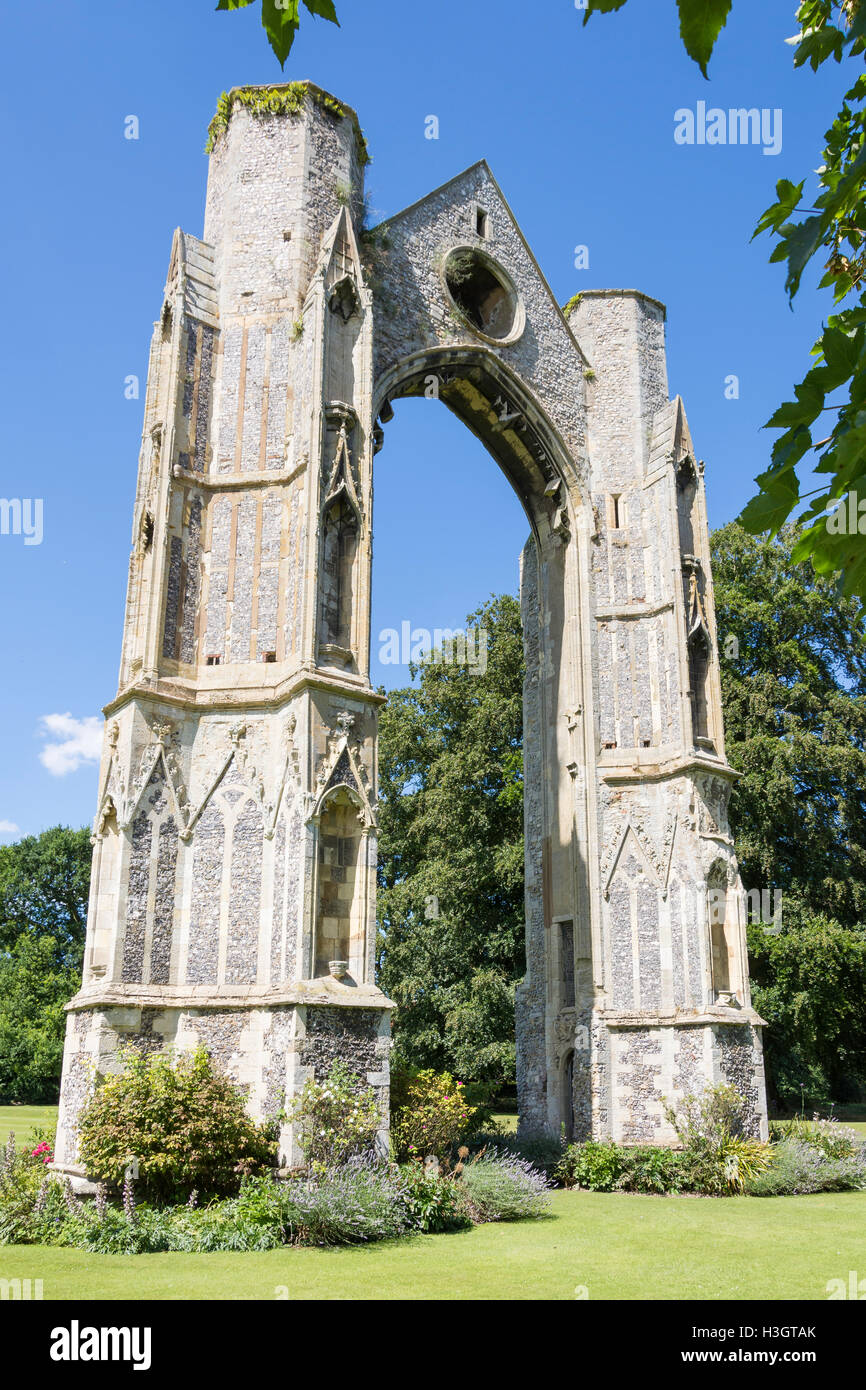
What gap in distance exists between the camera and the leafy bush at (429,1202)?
35.8 feet

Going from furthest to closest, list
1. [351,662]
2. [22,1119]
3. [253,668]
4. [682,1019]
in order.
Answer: [22,1119]
[682,1019]
[253,668]
[351,662]

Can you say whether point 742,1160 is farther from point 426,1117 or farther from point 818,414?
point 818,414

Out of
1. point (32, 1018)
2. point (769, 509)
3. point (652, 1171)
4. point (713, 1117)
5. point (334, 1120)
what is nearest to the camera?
point (769, 509)

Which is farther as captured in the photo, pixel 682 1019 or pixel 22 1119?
pixel 22 1119

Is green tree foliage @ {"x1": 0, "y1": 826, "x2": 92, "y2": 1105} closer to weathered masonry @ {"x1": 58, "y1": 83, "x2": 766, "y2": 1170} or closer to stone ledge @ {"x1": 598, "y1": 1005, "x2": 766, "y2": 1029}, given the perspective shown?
weathered masonry @ {"x1": 58, "y1": 83, "x2": 766, "y2": 1170}

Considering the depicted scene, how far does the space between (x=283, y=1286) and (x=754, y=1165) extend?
30.6 feet

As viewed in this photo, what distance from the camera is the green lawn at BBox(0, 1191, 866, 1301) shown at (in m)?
7.88

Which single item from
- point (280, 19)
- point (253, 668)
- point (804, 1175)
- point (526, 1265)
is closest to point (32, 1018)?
point (253, 668)

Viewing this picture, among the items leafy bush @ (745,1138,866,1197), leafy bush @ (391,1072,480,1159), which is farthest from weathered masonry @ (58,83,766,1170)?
leafy bush @ (391,1072,480,1159)

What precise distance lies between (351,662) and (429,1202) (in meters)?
6.36

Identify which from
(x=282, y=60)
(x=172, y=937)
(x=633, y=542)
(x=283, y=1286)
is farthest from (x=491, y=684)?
(x=282, y=60)

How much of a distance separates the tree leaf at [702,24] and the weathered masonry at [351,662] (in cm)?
1064

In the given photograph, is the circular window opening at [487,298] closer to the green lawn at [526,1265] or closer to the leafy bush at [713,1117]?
the leafy bush at [713,1117]

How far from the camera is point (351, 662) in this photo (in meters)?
14.1
